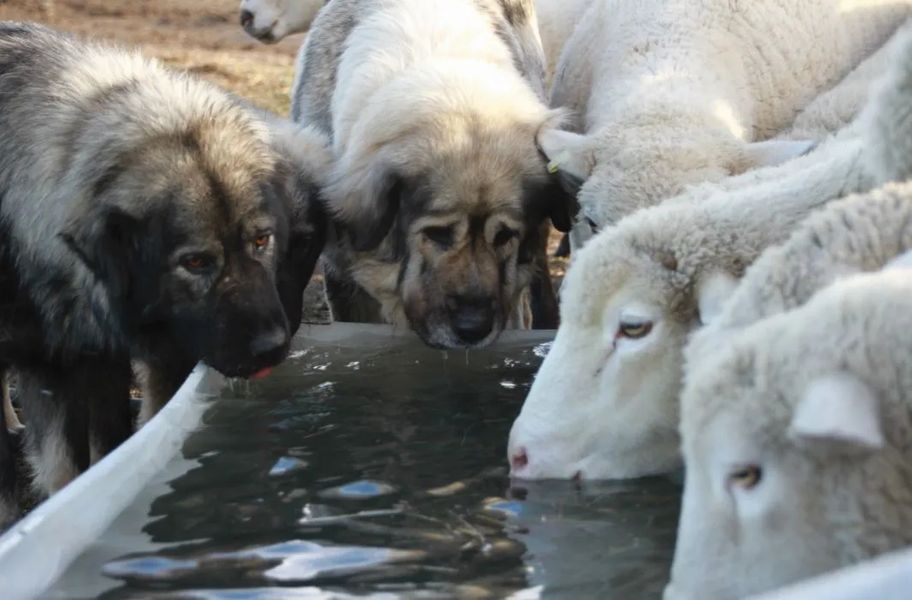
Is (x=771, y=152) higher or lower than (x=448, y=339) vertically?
higher

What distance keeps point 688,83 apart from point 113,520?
336cm

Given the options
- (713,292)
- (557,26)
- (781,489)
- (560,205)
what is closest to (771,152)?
(560,205)

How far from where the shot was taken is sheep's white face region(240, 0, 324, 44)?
35.1ft

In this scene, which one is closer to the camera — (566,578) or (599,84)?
(566,578)

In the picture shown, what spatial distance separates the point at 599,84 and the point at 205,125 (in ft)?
6.81

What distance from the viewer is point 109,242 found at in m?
5.54

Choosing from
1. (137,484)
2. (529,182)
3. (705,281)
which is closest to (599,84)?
(529,182)

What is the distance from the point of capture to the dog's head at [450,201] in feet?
20.1

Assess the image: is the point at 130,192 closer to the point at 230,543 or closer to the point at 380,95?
the point at 380,95

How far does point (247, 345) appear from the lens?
545 cm

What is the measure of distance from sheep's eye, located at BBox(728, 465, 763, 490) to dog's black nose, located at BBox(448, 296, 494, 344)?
2.80m

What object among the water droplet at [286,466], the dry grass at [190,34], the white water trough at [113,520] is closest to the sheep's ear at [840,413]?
the white water trough at [113,520]

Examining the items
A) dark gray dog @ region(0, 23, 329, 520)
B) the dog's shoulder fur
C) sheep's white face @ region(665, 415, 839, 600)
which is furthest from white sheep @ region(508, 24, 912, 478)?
the dog's shoulder fur

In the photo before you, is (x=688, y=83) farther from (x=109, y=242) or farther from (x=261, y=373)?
(x=109, y=242)
